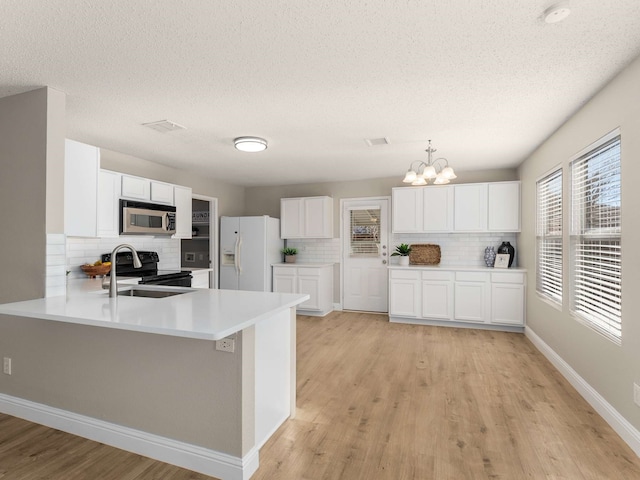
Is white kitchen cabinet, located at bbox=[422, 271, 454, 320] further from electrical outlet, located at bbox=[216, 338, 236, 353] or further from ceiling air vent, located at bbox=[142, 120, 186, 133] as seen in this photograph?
electrical outlet, located at bbox=[216, 338, 236, 353]

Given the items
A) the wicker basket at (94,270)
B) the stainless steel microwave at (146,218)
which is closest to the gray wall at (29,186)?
the wicker basket at (94,270)

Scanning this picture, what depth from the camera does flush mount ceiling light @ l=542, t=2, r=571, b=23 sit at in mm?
1633

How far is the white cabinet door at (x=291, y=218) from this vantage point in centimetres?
623

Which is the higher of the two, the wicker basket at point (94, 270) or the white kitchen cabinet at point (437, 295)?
the wicker basket at point (94, 270)

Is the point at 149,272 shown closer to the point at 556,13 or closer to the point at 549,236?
the point at 556,13

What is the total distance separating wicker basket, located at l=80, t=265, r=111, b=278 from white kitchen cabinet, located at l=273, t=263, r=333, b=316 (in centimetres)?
265

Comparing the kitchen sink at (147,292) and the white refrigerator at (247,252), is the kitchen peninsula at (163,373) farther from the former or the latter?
the white refrigerator at (247,252)

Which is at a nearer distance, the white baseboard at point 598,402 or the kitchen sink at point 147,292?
the white baseboard at point 598,402

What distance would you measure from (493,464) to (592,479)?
1.53 ft

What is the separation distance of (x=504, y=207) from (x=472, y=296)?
1.32 meters

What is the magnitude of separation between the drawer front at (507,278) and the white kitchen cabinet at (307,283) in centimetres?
250

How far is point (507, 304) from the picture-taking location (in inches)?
189

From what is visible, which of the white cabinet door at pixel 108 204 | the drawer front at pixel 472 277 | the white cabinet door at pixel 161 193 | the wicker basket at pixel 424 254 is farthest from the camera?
the wicker basket at pixel 424 254

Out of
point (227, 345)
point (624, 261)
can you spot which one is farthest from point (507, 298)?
point (227, 345)
